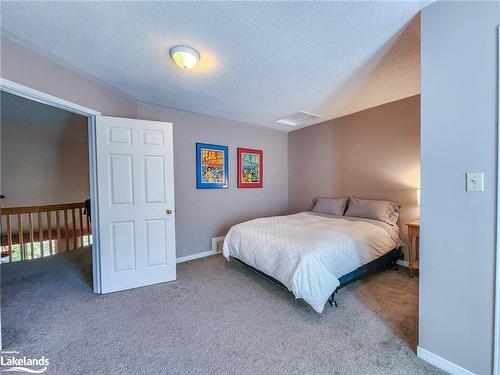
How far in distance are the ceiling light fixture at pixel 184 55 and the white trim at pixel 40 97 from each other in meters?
1.11

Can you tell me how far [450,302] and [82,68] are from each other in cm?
355

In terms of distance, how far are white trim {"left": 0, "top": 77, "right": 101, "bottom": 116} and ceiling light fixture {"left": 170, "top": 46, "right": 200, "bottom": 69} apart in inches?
43.9

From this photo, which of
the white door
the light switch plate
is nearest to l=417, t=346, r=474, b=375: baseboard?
the light switch plate

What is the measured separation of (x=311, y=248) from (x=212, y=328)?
110 centimetres

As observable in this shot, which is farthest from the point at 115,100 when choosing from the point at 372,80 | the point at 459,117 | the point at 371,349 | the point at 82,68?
the point at 371,349

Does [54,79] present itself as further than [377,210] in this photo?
No

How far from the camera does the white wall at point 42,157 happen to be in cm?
402

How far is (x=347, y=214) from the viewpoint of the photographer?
3344 millimetres

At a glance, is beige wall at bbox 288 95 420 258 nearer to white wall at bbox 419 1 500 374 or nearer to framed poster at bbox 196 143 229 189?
framed poster at bbox 196 143 229 189

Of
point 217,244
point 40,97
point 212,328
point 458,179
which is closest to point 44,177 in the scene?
point 40,97

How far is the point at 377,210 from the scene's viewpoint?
298 centimetres

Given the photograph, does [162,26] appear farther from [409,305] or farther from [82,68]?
[409,305]

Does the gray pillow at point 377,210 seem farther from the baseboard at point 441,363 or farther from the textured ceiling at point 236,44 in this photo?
the baseboard at point 441,363

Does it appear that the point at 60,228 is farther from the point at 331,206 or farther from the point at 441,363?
the point at 441,363
